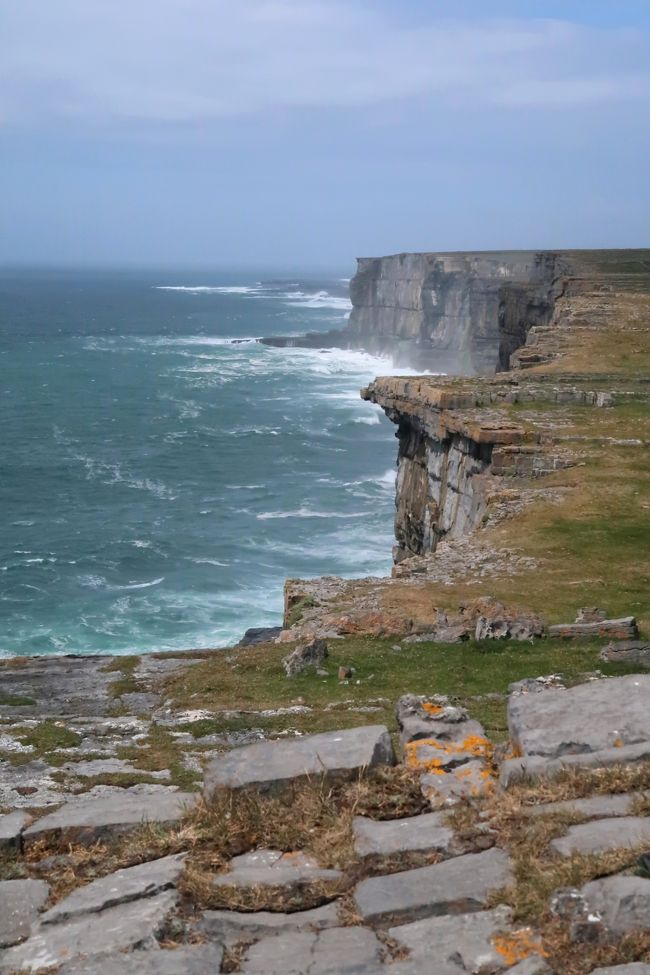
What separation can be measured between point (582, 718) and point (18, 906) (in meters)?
4.49

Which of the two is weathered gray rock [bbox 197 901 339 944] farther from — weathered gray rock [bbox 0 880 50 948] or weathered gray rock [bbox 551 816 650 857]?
weathered gray rock [bbox 551 816 650 857]

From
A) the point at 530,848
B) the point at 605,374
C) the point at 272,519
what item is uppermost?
the point at 605,374

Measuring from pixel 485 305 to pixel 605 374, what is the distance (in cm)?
9264

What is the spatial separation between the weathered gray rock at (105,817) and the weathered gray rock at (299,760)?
1.11 feet

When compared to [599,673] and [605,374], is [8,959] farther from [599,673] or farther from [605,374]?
[605,374]

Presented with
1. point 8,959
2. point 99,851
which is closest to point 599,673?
point 99,851

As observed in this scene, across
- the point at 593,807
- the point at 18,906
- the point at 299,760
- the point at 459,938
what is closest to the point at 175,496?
the point at 299,760

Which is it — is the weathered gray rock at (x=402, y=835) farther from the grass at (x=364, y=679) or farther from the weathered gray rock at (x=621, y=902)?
the grass at (x=364, y=679)

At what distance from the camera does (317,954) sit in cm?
641

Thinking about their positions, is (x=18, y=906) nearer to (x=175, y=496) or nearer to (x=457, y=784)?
(x=457, y=784)

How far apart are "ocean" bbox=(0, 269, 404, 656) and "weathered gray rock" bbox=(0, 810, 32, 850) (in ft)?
88.8

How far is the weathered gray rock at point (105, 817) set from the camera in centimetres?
811

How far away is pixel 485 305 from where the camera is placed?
12456cm

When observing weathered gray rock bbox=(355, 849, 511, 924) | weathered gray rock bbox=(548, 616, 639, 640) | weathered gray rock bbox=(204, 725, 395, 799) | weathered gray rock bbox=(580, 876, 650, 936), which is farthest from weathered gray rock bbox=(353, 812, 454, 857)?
weathered gray rock bbox=(548, 616, 639, 640)
